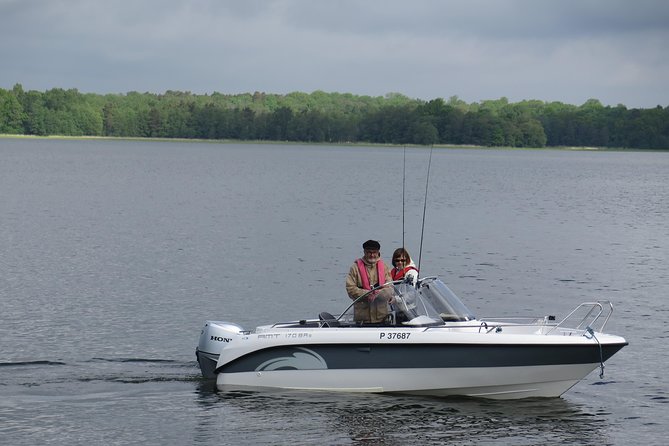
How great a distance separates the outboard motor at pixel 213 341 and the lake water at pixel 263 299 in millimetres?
421

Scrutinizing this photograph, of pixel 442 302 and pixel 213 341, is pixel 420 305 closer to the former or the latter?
pixel 442 302

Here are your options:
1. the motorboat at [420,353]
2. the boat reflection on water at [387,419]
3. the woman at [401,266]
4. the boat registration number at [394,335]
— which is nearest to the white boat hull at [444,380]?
the motorboat at [420,353]

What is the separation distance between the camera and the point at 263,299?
21.9 m

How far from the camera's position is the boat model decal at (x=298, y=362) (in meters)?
13.3

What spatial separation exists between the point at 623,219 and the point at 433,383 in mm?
35517

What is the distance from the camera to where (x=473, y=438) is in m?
12.4

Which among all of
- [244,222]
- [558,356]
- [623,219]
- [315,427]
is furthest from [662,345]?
→ [623,219]

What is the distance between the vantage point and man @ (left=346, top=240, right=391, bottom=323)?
1335cm

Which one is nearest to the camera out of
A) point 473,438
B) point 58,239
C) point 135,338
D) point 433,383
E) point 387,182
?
point 473,438

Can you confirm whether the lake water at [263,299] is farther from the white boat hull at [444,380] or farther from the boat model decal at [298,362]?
the boat model decal at [298,362]

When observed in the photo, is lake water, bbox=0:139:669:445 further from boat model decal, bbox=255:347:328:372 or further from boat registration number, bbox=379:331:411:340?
boat registration number, bbox=379:331:411:340

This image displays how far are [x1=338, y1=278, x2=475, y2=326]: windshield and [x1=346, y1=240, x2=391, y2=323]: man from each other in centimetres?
8

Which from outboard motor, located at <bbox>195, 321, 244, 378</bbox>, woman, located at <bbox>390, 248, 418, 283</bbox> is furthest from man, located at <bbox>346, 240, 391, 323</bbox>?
outboard motor, located at <bbox>195, 321, 244, 378</bbox>

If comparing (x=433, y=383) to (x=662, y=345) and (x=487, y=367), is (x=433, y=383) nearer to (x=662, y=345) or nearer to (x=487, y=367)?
(x=487, y=367)
